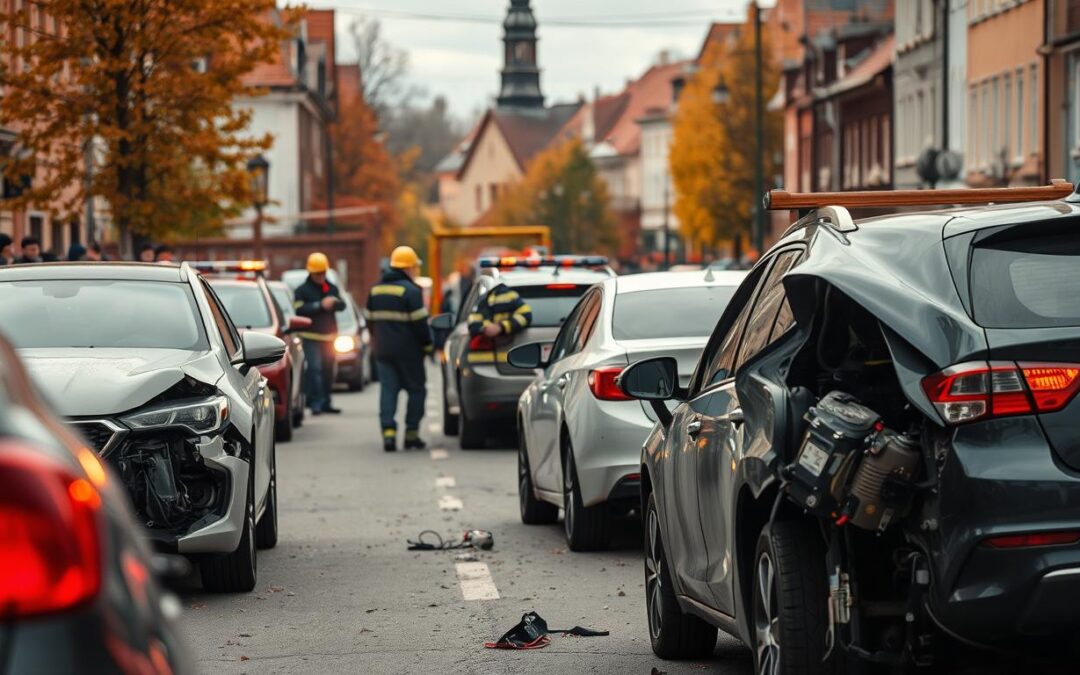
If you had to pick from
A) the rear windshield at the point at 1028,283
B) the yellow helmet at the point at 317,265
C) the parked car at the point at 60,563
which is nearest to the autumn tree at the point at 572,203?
the yellow helmet at the point at 317,265

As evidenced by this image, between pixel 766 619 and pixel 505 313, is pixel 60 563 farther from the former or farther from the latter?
pixel 505 313

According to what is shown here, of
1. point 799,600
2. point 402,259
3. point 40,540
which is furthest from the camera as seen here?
point 402,259

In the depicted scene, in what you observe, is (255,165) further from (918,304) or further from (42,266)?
(918,304)

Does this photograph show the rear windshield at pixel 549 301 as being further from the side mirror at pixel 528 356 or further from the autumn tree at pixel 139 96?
the autumn tree at pixel 139 96

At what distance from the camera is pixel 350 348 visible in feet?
103

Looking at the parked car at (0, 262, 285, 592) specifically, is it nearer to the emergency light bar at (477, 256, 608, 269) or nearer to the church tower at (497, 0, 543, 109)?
the emergency light bar at (477, 256, 608, 269)

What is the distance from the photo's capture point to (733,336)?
270 inches

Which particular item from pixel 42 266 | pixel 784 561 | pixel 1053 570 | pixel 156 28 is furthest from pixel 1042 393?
pixel 156 28

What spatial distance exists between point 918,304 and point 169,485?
4.65 meters

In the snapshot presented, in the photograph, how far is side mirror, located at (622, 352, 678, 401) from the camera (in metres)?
7.57

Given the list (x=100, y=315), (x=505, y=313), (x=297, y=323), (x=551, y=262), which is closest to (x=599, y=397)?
(x=100, y=315)

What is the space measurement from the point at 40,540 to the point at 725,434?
13.0 ft

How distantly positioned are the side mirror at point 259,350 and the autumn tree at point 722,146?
190 ft

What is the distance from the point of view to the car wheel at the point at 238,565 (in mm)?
9750
